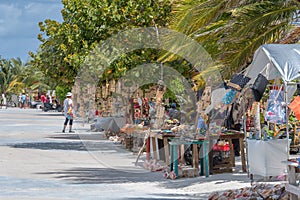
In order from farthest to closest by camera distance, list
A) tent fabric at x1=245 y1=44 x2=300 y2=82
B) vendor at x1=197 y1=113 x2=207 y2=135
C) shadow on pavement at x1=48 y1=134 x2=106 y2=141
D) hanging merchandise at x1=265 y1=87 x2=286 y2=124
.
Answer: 1. shadow on pavement at x1=48 y1=134 x2=106 y2=141
2. hanging merchandise at x1=265 y1=87 x2=286 y2=124
3. vendor at x1=197 y1=113 x2=207 y2=135
4. tent fabric at x1=245 y1=44 x2=300 y2=82

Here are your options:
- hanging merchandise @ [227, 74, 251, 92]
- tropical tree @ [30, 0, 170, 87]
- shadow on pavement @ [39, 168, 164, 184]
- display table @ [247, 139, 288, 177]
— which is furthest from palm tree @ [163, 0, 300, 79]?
tropical tree @ [30, 0, 170, 87]

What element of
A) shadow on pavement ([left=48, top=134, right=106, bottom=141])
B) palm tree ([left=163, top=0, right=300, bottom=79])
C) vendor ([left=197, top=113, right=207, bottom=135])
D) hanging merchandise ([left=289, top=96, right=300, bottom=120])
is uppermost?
palm tree ([left=163, top=0, right=300, bottom=79])

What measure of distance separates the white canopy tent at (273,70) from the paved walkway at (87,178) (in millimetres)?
536

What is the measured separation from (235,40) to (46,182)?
15.2 feet

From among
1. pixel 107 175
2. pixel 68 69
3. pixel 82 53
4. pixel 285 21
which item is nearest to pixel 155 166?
pixel 107 175

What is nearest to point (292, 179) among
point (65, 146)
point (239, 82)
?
point (239, 82)

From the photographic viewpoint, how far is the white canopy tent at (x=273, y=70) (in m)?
10.6

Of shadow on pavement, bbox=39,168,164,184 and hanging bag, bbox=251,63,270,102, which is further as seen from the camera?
shadow on pavement, bbox=39,168,164,184

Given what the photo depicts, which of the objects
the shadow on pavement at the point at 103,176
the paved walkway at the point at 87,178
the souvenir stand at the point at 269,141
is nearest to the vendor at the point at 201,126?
the paved walkway at the point at 87,178

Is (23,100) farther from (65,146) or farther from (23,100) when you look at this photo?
(65,146)

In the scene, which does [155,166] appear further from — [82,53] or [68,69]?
[68,69]

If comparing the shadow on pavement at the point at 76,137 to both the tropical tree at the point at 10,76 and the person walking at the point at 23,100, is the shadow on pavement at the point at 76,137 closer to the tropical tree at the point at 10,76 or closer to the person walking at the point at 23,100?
the person walking at the point at 23,100

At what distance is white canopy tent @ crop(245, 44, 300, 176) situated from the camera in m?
10.6

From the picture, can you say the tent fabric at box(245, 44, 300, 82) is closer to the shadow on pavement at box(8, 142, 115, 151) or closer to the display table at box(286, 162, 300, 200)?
the display table at box(286, 162, 300, 200)
